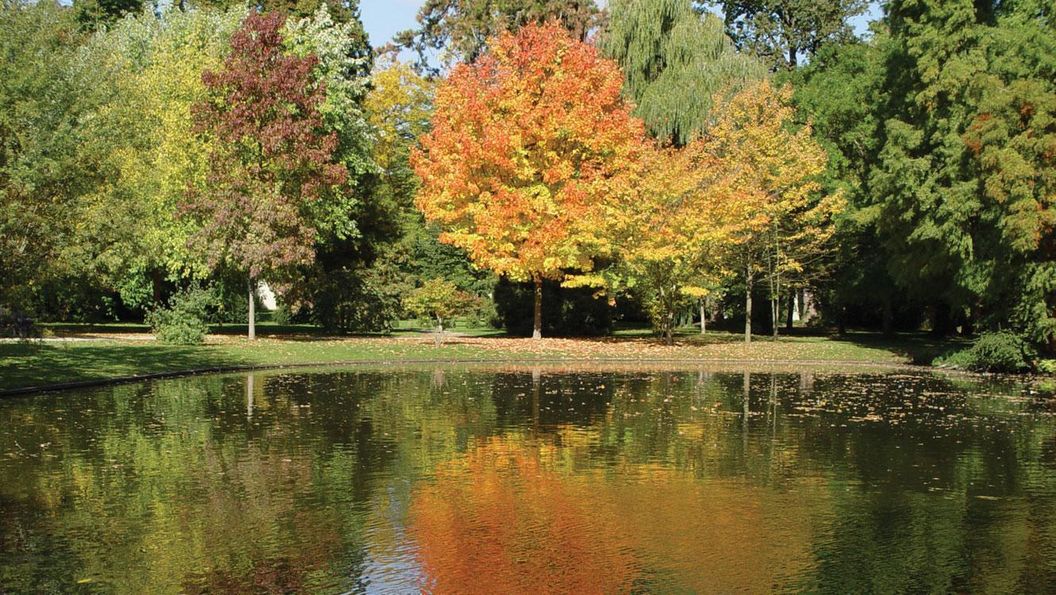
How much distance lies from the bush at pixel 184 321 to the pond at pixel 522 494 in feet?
45.4

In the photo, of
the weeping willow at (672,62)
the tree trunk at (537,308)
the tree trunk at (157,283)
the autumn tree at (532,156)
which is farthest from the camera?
the weeping willow at (672,62)

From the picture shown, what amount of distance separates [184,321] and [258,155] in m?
7.05

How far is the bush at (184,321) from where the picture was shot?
35938 millimetres

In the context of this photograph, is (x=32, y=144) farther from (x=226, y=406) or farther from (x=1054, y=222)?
(x=1054, y=222)

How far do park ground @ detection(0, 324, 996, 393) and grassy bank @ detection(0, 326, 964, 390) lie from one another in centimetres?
3

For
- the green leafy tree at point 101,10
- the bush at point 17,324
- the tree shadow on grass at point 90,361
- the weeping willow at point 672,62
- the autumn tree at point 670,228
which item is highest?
the green leafy tree at point 101,10

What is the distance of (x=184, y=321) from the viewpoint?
36094 mm

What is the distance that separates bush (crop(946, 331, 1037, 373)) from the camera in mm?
29875

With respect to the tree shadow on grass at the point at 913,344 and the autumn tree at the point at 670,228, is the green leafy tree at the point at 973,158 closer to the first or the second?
the tree shadow on grass at the point at 913,344

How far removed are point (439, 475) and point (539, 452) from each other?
2308 mm

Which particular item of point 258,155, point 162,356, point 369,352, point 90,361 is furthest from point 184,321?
point 90,361

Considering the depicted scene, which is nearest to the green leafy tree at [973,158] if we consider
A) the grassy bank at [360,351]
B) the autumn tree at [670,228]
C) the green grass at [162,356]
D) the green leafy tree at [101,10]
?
the grassy bank at [360,351]

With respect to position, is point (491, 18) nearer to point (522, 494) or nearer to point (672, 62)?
point (672, 62)

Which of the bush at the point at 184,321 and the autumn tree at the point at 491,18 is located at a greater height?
the autumn tree at the point at 491,18
